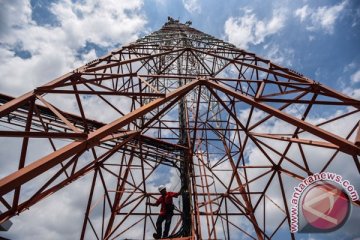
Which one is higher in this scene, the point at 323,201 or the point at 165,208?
the point at 165,208

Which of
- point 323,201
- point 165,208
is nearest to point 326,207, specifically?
point 323,201

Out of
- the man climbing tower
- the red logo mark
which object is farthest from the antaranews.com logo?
the man climbing tower

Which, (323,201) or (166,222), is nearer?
(323,201)

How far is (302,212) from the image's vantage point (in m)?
7.72

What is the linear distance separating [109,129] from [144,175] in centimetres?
716

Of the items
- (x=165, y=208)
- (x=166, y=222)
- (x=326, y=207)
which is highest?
(x=165, y=208)

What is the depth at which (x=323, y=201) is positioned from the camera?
7.32 meters

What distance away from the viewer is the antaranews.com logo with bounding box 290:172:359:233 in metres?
6.99

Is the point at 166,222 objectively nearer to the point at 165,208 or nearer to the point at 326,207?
the point at 165,208

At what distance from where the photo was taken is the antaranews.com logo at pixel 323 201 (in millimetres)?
6992

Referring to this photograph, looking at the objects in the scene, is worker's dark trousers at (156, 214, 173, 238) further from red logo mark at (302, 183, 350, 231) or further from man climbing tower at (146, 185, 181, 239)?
red logo mark at (302, 183, 350, 231)

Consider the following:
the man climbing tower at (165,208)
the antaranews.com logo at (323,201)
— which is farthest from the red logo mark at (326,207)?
the man climbing tower at (165,208)

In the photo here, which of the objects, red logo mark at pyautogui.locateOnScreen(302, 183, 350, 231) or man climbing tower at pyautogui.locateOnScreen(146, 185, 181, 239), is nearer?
red logo mark at pyautogui.locateOnScreen(302, 183, 350, 231)

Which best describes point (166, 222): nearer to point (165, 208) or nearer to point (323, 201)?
point (165, 208)
